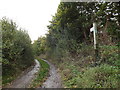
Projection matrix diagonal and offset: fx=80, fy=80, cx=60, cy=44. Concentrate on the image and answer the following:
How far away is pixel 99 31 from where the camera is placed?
5293mm

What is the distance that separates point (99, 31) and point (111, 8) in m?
1.66

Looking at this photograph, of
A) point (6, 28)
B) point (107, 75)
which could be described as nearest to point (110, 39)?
point (107, 75)

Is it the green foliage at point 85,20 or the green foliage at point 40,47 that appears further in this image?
the green foliage at point 40,47

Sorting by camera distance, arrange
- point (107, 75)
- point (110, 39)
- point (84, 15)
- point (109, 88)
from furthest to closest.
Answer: point (84, 15) → point (110, 39) → point (107, 75) → point (109, 88)

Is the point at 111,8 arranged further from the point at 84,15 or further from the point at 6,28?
the point at 6,28

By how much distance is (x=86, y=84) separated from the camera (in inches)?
120

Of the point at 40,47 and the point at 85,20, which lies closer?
the point at 85,20

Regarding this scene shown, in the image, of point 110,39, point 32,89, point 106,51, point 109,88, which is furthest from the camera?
point 110,39

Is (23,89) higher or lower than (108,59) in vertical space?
lower

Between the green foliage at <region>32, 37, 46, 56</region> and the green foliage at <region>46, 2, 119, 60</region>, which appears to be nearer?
the green foliage at <region>46, 2, 119, 60</region>

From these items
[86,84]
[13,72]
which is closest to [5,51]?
[13,72]

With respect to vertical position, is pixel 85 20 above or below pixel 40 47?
below

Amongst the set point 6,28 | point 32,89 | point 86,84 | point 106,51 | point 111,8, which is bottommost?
point 32,89

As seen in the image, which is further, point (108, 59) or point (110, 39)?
point (110, 39)
